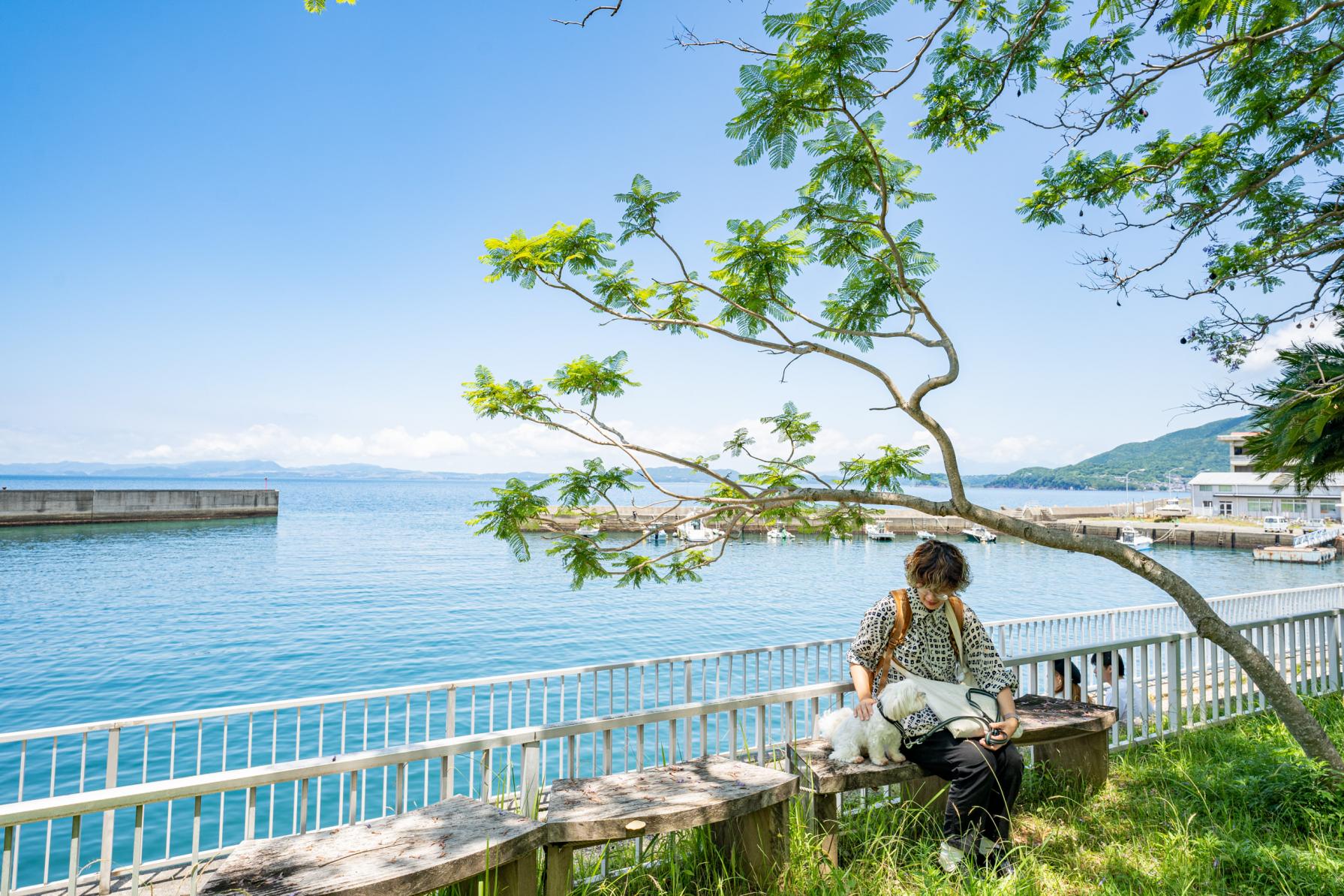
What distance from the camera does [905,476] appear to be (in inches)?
196

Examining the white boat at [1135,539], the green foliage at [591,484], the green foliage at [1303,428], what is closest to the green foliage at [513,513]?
the green foliage at [591,484]

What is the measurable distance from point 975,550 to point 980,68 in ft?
144

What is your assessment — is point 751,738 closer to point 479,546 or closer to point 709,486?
point 709,486

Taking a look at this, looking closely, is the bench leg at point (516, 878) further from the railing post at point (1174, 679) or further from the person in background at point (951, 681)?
the railing post at point (1174, 679)

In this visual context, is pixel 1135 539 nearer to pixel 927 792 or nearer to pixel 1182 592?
pixel 1182 592

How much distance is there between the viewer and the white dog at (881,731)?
3.17m

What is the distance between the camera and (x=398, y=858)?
6.76 feet

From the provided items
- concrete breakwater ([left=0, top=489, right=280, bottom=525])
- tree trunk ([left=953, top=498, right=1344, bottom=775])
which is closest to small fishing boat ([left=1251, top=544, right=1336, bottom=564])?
tree trunk ([left=953, top=498, right=1344, bottom=775])

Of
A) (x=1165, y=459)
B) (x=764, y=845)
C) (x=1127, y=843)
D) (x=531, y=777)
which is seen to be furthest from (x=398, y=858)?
(x=1165, y=459)

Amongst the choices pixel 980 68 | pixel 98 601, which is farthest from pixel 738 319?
pixel 98 601

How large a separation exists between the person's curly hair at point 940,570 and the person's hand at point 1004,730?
65 centimetres

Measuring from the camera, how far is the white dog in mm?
3170

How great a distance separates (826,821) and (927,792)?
2.93ft

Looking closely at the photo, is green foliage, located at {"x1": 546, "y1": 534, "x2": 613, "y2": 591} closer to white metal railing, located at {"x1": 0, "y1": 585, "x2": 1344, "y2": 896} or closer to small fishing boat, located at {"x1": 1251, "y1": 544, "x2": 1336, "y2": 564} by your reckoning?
white metal railing, located at {"x1": 0, "y1": 585, "x2": 1344, "y2": 896}
